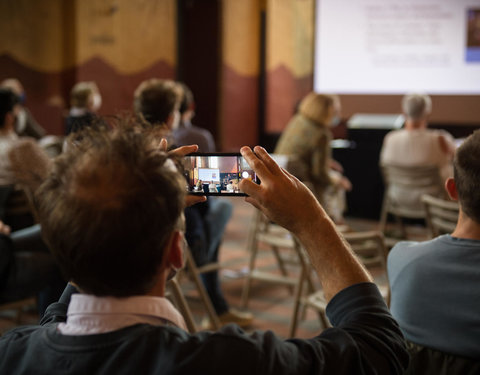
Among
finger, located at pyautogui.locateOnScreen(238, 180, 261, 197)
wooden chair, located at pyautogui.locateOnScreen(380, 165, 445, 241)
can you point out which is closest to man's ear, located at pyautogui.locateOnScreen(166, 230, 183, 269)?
finger, located at pyautogui.locateOnScreen(238, 180, 261, 197)

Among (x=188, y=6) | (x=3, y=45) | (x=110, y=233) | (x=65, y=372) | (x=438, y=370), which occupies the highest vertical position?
(x=188, y=6)

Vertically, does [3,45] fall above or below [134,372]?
above

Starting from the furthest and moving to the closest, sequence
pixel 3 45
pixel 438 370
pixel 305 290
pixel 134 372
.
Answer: pixel 3 45 → pixel 305 290 → pixel 438 370 → pixel 134 372

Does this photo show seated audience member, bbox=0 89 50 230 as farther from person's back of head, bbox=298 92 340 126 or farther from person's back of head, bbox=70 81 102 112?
person's back of head, bbox=298 92 340 126

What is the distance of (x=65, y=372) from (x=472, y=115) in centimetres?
708

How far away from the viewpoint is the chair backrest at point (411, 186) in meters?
4.68

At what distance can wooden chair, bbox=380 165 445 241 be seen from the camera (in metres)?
4.68

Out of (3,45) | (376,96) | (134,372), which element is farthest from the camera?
(376,96)

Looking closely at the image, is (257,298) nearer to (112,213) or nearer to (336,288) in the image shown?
(336,288)

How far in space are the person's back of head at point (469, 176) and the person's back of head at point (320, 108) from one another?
3148mm

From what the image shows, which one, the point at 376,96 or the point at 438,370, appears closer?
the point at 438,370

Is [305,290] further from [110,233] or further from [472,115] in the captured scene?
[472,115]

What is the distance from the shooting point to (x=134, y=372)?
0.75 metres

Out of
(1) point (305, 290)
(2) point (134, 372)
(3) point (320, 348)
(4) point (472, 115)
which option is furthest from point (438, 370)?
(4) point (472, 115)
